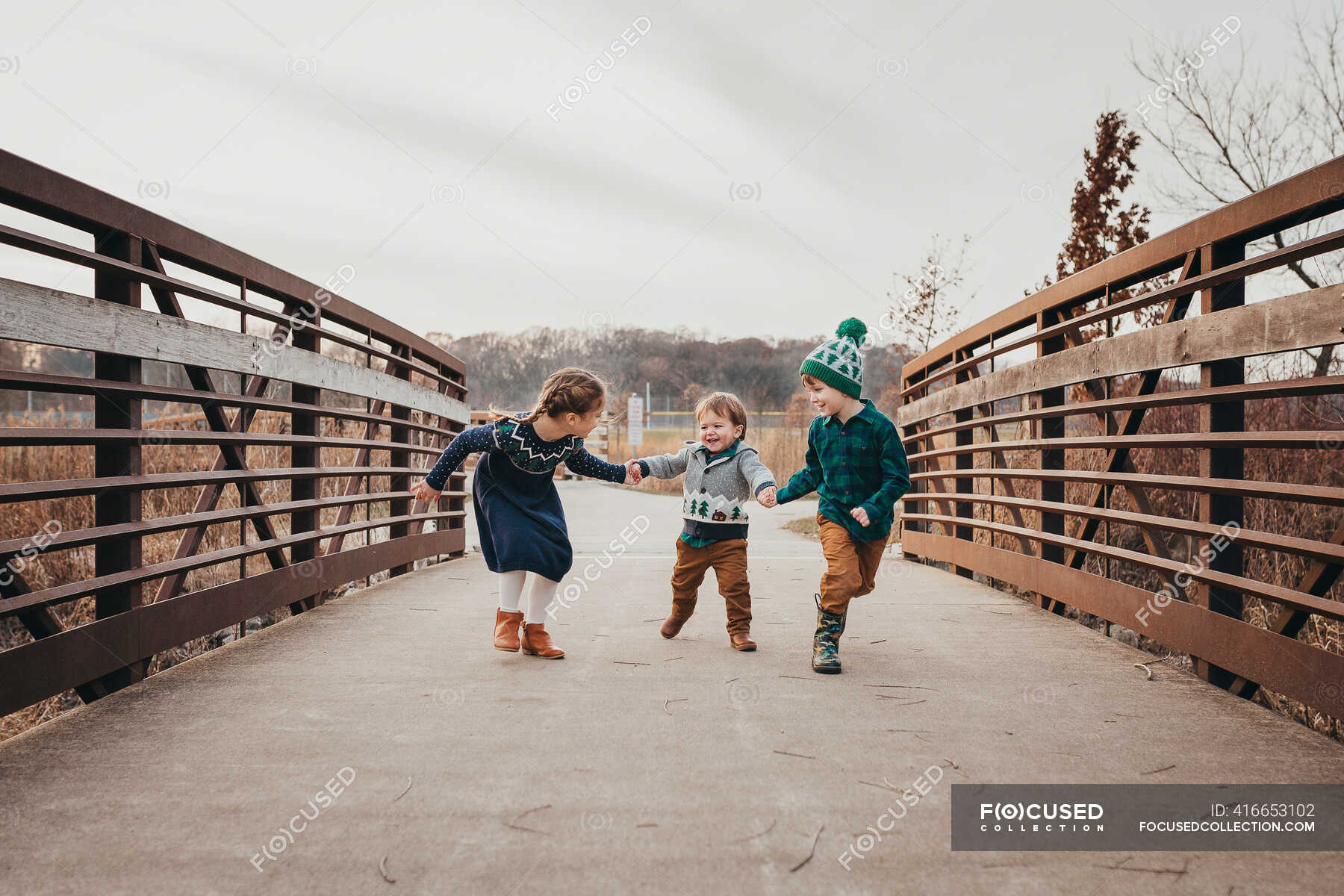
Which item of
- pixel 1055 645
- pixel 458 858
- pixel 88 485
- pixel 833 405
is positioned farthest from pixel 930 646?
pixel 88 485

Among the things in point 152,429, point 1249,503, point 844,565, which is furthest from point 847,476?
point 1249,503

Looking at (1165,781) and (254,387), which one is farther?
(254,387)

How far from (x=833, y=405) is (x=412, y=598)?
2.80m

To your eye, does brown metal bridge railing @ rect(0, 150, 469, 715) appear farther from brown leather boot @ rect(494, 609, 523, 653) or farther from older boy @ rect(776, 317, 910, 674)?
older boy @ rect(776, 317, 910, 674)

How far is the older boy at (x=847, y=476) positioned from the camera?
369cm

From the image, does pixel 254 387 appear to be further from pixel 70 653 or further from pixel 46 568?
pixel 46 568

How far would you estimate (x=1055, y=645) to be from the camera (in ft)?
12.7

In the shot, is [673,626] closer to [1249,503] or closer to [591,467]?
[591,467]

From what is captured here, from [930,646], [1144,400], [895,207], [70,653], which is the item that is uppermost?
[895,207]

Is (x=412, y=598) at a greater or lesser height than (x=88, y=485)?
lesser

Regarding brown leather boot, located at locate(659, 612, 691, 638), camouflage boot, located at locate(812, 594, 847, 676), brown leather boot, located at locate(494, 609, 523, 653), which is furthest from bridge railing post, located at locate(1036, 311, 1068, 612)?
brown leather boot, located at locate(494, 609, 523, 653)

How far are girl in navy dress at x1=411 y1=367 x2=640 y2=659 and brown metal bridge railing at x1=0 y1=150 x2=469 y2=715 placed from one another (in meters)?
0.92

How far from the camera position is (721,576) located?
3.96 meters

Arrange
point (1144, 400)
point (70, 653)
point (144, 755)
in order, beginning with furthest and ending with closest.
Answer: point (1144, 400) → point (70, 653) → point (144, 755)
